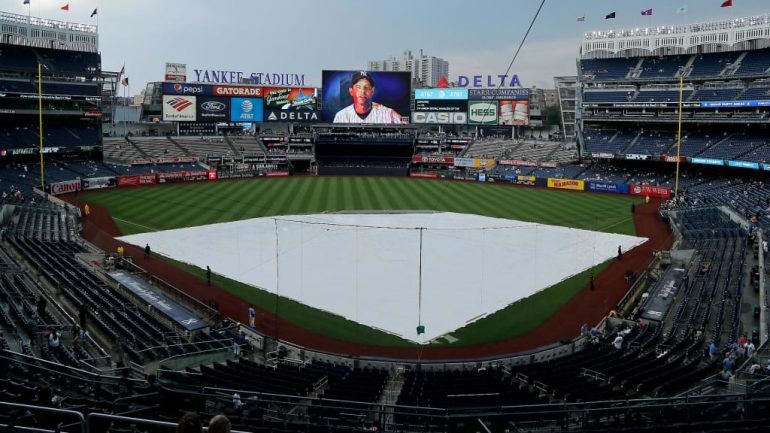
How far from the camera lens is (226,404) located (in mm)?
10734

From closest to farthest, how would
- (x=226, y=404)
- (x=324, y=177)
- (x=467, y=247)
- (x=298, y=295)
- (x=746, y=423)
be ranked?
(x=746, y=423), (x=226, y=404), (x=298, y=295), (x=467, y=247), (x=324, y=177)

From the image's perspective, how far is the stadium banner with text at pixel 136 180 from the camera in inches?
2449

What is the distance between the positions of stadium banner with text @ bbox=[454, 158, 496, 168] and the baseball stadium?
10.9 inches

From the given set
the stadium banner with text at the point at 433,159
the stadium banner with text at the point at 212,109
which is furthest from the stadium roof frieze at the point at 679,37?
the stadium banner with text at the point at 212,109

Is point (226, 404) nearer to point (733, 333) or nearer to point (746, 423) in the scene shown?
point (746, 423)

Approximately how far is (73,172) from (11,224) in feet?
93.9

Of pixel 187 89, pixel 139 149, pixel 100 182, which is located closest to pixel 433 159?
pixel 187 89

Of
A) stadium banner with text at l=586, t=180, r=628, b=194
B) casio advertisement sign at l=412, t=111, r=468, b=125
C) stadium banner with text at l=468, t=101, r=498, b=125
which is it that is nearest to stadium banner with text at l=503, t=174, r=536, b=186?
stadium banner with text at l=586, t=180, r=628, b=194

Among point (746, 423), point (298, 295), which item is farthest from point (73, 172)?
point (746, 423)

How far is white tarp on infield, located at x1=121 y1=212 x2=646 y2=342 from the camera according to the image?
2434 centimetres

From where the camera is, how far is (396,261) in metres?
29.8

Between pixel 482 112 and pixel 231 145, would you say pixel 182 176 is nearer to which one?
pixel 231 145

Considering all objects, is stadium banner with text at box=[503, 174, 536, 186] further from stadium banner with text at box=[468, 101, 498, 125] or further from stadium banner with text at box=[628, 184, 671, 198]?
stadium banner with text at box=[468, 101, 498, 125]

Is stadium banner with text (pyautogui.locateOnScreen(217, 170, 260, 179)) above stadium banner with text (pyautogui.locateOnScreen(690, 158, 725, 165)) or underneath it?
underneath
